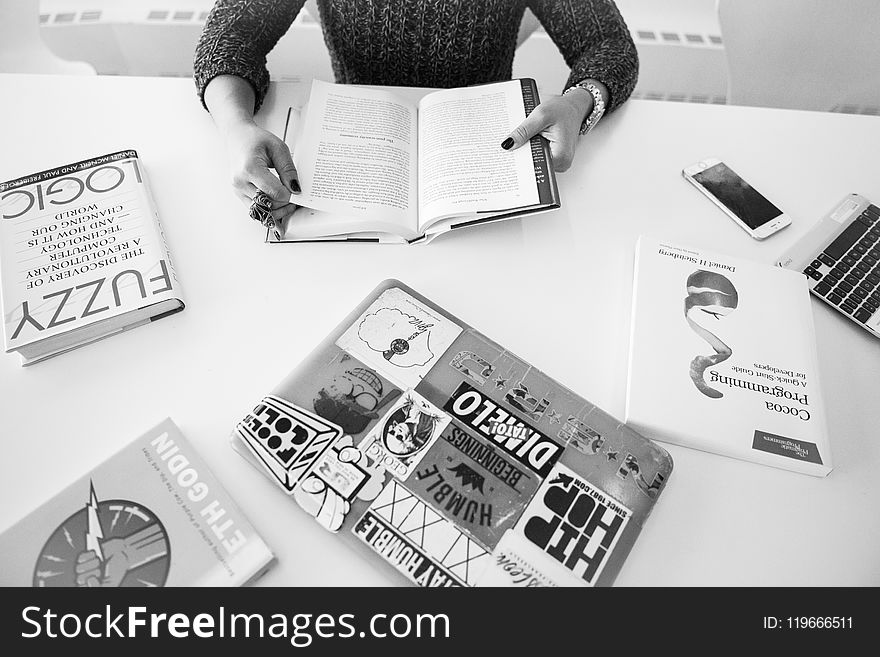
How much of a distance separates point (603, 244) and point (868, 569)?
43 centimetres

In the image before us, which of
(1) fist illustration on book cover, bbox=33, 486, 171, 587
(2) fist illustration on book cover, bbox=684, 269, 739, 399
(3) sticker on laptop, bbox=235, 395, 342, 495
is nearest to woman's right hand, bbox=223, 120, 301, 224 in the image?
(3) sticker on laptop, bbox=235, 395, 342, 495

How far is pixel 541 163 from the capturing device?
0.74m

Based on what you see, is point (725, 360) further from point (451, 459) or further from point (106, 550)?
point (106, 550)

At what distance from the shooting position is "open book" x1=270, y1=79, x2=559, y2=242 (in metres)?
0.70

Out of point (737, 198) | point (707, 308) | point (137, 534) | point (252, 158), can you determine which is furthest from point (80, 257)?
point (737, 198)

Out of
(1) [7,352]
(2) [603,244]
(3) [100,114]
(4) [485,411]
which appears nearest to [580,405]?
(4) [485,411]

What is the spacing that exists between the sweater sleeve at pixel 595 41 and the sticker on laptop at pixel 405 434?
0.57m

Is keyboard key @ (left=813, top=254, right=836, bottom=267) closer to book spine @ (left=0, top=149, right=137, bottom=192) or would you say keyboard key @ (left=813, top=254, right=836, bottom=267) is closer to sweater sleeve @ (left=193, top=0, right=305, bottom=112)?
sweater sleeve @ (left=193, top=0, right=305, bottom=112)

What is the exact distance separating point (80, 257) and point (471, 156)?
49 centimetres

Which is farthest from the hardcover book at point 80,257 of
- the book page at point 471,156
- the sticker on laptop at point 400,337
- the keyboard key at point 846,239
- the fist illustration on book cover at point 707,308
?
the keyboard key at point 846,239

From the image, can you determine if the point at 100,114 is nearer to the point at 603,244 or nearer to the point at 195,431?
the point at 195,431

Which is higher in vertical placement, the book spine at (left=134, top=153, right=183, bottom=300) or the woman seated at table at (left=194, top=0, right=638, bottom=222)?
the woman seated at table at (left=194, top=0, right=638, bottom=222)

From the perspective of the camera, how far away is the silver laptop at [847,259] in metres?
0.68

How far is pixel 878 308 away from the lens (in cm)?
67
